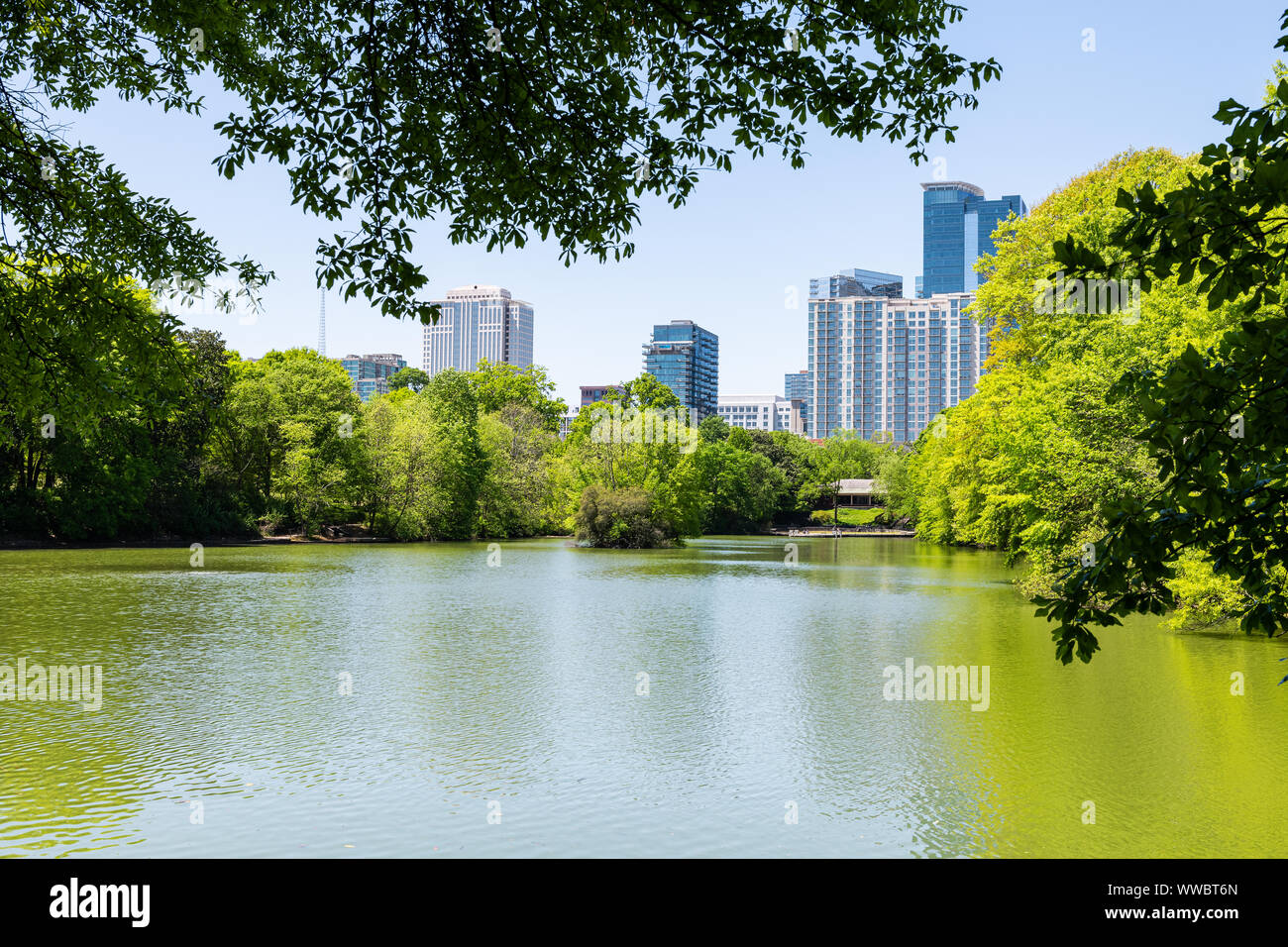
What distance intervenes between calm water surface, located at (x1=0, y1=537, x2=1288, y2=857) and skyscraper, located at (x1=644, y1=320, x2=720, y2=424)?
14518cm

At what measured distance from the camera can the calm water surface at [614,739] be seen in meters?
6.71

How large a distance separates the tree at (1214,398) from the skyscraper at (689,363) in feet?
515

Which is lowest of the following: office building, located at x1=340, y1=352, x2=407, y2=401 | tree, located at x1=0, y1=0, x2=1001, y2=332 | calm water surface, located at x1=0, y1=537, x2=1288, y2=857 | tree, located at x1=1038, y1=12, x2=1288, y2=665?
calm water surface, located at x1=0, y1=537, x2=1288, y2=857

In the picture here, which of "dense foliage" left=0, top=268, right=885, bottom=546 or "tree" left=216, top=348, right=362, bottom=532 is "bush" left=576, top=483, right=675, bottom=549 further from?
"tree" left=216, top=348, right=362, bottom=532

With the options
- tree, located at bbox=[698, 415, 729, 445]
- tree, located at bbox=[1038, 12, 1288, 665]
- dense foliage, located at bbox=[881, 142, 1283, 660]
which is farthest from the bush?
tree, located at bbox=[1038, 12, 1288, 665]

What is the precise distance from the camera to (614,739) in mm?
9305

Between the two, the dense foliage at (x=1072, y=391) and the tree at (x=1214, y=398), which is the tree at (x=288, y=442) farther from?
the tree at (x=1214, y=398)

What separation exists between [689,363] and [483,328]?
189 ft

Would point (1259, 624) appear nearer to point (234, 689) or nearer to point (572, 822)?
point (572, 822)

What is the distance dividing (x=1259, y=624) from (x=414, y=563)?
3161cm

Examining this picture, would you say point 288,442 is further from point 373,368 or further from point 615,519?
point 373,368

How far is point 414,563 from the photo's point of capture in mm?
33094

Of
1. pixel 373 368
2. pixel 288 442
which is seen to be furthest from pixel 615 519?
pixel 373 368

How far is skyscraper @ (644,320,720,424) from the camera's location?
6693 inches
